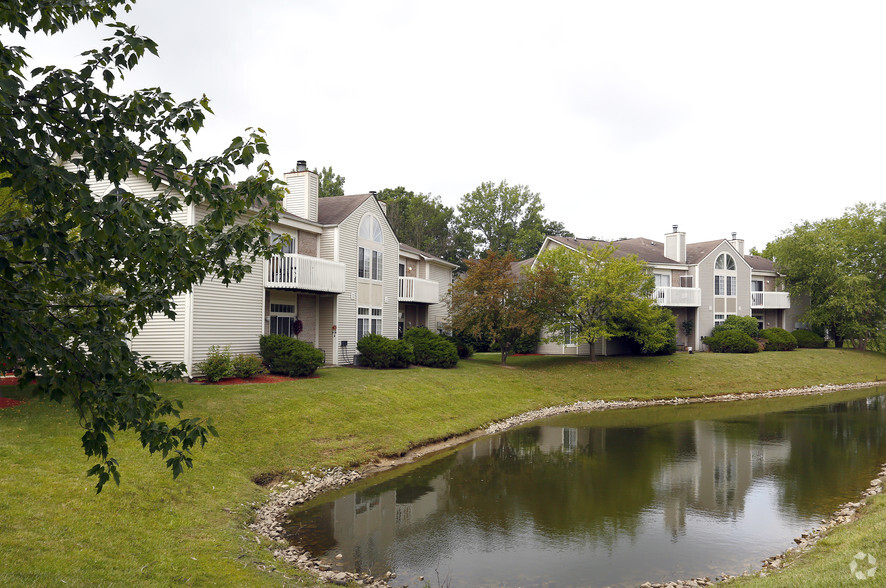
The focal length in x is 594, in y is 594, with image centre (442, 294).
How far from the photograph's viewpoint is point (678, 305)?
41.2m

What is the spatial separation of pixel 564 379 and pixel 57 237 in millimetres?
28900

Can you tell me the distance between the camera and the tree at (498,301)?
3130 centimetres

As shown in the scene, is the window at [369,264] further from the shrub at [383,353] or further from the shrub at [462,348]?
the shrub at [462,348]

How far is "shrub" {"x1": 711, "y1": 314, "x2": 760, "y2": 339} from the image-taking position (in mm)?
42000

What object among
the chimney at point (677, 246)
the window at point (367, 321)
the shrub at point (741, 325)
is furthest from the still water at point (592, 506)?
the chimney at point (677, 246)

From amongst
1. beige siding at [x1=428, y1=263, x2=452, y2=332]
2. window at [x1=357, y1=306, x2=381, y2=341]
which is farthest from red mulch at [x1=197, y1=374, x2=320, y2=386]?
beige siding at [x1=428, y1=263, x2=452, y2=332]

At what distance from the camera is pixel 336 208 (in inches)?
1101

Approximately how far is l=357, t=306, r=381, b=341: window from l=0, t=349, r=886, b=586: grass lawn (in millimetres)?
3897

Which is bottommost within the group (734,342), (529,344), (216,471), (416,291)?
(216,471)

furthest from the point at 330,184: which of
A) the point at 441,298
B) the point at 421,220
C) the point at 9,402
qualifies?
the point at 9,402

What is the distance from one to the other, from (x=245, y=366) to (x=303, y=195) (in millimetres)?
9171

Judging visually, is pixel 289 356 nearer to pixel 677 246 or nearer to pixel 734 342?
pixel 734 342

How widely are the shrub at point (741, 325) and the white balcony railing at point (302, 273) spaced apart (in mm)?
29233

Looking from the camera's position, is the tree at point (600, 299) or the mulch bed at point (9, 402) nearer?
the mulch bed at point (9, 402)
